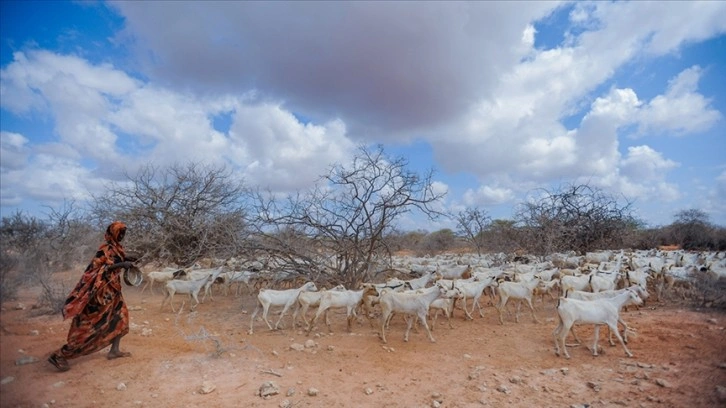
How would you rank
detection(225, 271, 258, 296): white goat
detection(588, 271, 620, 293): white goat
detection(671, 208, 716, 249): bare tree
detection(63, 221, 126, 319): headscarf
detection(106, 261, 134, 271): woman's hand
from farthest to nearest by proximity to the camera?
detection(671, 208, 716, 249): bare tree → detection(225, 271, 258, 296): white goat → detection(588, 271, 620, 293): white goat → detection(106, 261, 134, 271): woman's hand → detection(63, 221, 126, 319): headscarf

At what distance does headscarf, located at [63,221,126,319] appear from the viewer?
6.06 metres

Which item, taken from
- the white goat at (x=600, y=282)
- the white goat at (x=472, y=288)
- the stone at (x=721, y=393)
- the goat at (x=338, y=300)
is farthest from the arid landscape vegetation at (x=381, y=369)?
the white goat at (x=472, y=288)

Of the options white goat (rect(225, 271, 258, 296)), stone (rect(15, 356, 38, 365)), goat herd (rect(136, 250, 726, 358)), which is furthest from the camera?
white goat (rect(225, 271, 258, 296))

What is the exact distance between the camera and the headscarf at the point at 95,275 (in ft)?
19.9

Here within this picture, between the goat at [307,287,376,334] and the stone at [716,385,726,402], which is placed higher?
the goat at [307,287,376,334]

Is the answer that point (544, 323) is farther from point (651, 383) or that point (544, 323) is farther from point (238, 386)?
point (238, 386)

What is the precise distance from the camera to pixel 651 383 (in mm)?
5387

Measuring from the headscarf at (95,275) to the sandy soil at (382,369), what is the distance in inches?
37.5

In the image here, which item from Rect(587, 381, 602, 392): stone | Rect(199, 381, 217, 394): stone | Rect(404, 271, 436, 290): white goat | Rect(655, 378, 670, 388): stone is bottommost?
Rect(199, 381, 217, 394): stone

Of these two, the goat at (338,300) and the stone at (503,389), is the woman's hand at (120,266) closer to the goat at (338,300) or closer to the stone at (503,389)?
the goat at (338,300)

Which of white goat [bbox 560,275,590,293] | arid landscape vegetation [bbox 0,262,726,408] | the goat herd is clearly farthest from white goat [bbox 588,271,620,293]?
arid landscape vegetation [bbox 0,262,726,408]

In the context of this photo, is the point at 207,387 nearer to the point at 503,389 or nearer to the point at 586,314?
the point at 503,389

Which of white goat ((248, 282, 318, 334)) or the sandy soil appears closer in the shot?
the sandy soil

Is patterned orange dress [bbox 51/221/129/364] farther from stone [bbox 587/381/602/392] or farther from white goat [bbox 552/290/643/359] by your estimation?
white goat [bbox 552/290/643/359]
